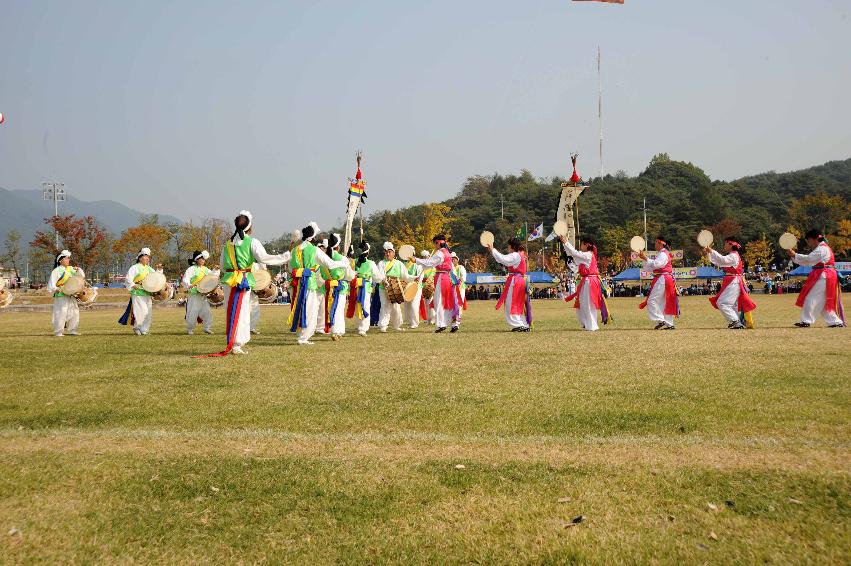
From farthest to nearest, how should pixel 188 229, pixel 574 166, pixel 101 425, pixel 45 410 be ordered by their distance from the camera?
1. pixel 188 229
2. pixel 574 166
3. pixel 45 410
4. pixel 101 425

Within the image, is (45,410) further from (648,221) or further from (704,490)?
(648,221)

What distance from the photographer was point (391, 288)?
15438mm

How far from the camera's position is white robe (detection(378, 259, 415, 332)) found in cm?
1599

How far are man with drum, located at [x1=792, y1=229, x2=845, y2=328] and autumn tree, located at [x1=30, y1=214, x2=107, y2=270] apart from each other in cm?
5039

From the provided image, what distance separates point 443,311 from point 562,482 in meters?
10.9

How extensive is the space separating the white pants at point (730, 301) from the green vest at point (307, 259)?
28.1ft

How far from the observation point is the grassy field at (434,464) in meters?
3.09

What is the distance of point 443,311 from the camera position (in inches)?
579

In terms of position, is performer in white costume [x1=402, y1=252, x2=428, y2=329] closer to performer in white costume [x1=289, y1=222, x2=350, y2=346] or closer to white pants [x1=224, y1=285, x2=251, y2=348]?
performer in white costume [x1=289, y1=222, x2=350, y2=346]

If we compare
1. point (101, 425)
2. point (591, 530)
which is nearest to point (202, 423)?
point (101, 425)

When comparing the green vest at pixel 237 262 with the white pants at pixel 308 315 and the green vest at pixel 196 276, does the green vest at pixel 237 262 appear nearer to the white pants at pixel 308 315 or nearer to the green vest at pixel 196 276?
the white pants at pixel 308 315

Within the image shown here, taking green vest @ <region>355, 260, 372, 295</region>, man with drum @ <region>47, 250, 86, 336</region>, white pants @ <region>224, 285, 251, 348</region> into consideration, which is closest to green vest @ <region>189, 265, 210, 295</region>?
man with drum @ <region>47, 250, 86, 336</region>

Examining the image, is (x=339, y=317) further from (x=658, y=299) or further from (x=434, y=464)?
(x=434, y=464)

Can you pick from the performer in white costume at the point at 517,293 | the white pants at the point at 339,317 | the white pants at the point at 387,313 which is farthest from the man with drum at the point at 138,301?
the performer in white costume at the point at 517,293
